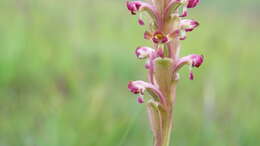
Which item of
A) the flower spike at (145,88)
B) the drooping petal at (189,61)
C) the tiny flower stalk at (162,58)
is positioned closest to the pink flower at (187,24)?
the tiny flower stalk at (162,58)

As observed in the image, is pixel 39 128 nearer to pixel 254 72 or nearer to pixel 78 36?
pixel 78 36

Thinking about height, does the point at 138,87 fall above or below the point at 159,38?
below

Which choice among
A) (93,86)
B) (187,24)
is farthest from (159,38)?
(93,86)

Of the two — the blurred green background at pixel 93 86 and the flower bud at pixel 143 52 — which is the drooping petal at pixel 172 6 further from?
the blurred green background at pixel 93 86

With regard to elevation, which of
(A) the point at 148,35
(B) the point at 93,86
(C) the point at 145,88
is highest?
(A) the point at 148,35

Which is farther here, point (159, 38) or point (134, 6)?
point (134, 6)

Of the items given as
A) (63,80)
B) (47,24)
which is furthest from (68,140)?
(47,24)

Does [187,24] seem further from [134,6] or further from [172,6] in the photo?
[134,6]

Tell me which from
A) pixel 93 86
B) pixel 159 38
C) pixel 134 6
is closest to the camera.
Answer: pixel 159 38
